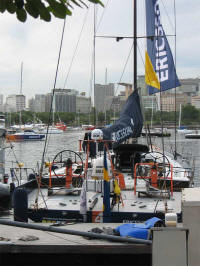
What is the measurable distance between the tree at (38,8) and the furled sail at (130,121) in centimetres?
1137

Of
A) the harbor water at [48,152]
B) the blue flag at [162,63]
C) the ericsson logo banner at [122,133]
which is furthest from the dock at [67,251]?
the blue flag at [162,63]

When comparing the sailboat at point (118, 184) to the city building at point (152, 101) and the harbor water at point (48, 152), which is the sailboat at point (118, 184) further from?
the harbor water at point (48, 152)

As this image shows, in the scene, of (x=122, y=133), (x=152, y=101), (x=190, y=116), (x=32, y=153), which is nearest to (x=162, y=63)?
(x=122, y=133)

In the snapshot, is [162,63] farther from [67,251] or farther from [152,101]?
[152,101]

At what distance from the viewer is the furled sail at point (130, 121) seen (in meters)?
15.6

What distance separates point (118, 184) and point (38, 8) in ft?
33.9

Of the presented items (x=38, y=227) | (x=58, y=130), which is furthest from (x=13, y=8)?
(x=58, y=130)

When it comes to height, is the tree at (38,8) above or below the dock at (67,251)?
above

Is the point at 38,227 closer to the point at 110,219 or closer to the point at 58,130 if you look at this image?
the point at 110,219

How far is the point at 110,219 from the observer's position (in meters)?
11.0

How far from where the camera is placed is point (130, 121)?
16125 millimetres

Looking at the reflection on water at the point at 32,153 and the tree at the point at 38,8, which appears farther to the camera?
the reflection on water at the point at 32,153

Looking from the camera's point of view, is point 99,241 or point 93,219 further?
point 93,219

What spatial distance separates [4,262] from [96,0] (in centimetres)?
446
